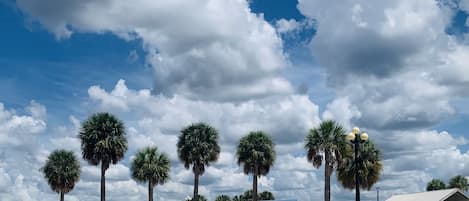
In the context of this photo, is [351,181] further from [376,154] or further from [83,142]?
[83,142]

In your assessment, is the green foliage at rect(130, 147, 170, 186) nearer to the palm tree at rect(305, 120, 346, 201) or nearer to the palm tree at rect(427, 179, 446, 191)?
the palm tree at rect(305, 120, 346, 201)

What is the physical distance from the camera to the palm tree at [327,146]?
60156 millimetres

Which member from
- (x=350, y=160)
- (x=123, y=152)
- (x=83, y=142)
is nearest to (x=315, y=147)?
(x=350, y=160)

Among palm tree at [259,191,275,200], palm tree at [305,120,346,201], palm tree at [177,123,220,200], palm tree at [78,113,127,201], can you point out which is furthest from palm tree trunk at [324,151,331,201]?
palm tree at [259,191,275,200]

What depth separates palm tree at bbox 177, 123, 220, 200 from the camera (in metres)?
65.9

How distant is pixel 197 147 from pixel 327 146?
14228 mm

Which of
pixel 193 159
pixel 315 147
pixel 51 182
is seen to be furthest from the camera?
pixel 51 182

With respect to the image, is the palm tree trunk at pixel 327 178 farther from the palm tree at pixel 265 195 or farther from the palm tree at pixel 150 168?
the palm tree at pixel 265 195

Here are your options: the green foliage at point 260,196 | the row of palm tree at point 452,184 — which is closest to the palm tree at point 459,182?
the row of palm tree at point 452,184

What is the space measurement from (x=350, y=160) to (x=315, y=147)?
164 inches

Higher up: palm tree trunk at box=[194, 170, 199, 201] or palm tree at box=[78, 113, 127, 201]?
palm tree at box=[78, 113, 127, 201]

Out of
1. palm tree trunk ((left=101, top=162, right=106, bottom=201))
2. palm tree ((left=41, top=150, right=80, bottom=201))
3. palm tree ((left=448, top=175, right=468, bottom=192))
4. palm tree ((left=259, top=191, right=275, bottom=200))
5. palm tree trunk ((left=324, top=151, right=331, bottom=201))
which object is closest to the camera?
palm tree trunk ((left=324, top=151, right=331, bottom=201))

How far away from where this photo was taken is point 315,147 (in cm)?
6097

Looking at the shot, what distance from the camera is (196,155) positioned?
2586 inches
